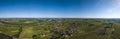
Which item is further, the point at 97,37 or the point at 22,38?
the point at 22,38

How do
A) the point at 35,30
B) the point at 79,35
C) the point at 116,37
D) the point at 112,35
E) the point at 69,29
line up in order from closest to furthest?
the point at 116,37 < the point at 112,35 < the point at 79,35 < the point at 69,29 < the point at 35,30

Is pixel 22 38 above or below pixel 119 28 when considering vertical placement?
below

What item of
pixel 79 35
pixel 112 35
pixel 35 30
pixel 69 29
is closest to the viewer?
pixel 112 35

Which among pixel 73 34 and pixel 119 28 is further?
pixel 73 34

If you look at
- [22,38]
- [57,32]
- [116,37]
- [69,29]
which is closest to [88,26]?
[69,29]

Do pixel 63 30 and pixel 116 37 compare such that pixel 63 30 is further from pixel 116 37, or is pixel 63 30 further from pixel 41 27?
pixel 116 37

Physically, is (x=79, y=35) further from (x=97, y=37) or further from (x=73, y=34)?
(x=97, y=37)

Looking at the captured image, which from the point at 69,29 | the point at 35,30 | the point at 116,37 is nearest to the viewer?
the point at 116,37

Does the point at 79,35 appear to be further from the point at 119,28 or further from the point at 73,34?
the point at 119,28

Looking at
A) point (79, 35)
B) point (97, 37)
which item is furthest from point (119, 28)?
point (79, 35)
